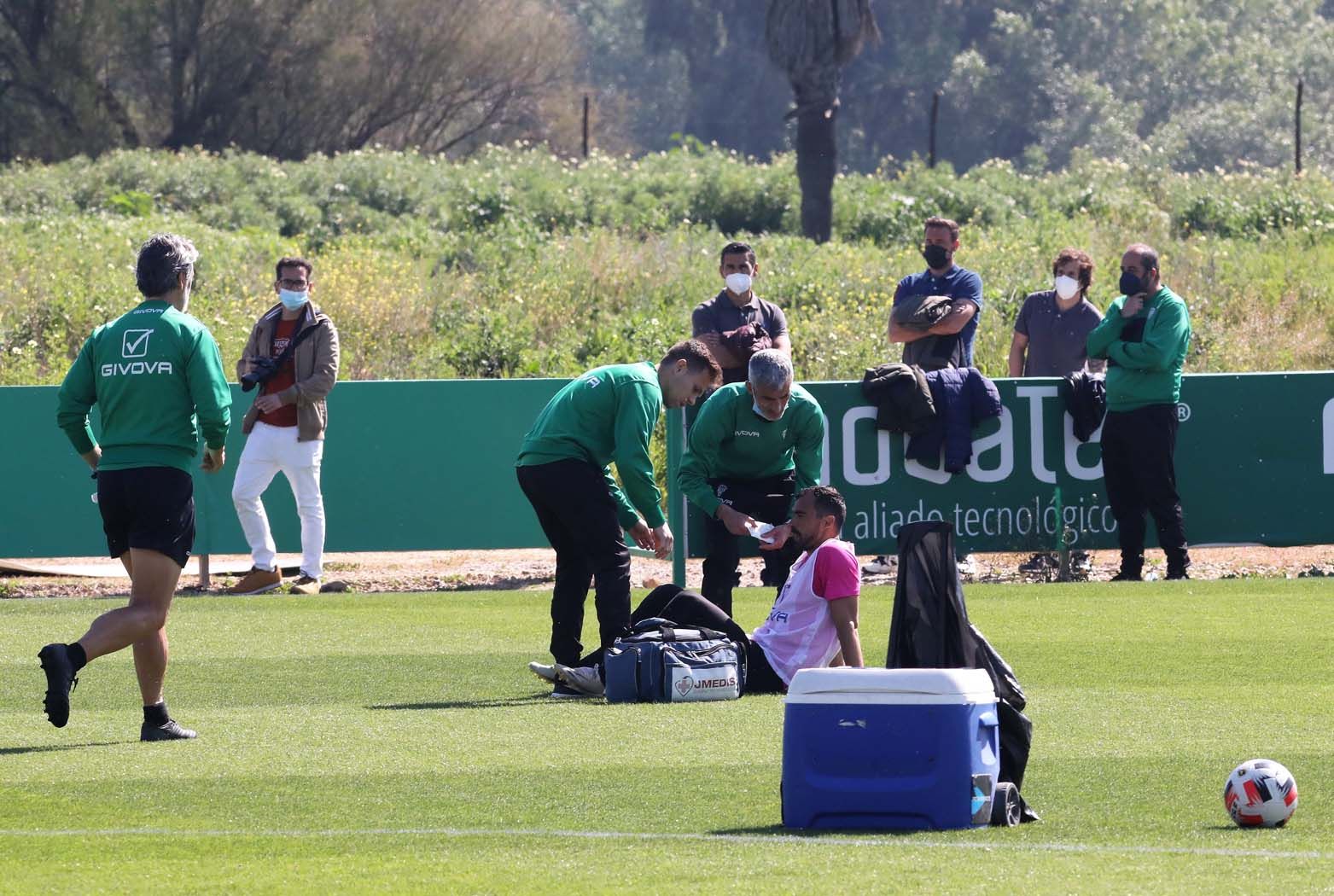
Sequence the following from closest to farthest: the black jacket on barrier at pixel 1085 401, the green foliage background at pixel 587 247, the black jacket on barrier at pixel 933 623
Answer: the black jacket on barrier at pixel 933 623 → the black jacket on barrier at pixel 1085 401 → the green foliage background at pixel 587 247

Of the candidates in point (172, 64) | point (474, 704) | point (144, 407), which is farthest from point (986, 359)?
point (172, 64)

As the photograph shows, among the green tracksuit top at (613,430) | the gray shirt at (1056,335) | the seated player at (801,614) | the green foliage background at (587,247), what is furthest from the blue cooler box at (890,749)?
the green foliage background at (587,247)

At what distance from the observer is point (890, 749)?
19.8 ft

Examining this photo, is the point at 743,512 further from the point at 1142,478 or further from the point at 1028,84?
the point at 1028,84

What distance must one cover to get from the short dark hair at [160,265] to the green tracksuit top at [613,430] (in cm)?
199

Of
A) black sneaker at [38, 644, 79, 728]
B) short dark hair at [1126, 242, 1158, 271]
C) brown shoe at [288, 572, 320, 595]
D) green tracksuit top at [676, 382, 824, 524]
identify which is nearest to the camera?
black sneaker at [38, 644, 79, 728]

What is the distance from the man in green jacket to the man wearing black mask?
2.82 feet

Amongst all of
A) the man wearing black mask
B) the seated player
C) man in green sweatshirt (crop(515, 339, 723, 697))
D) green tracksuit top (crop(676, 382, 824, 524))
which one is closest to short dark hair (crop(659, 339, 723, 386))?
man in green sweatshirt (crop(515, 339, 723, 697))

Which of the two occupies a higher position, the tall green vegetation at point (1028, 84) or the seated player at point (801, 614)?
the tall green vegetation at point (1028, 84)

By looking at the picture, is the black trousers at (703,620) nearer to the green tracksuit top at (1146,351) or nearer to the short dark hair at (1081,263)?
the green tracksuit top at (1146,351)

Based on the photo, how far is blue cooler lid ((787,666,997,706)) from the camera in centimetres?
597

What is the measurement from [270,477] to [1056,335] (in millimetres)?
5492

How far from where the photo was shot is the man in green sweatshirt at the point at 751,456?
9977 mm

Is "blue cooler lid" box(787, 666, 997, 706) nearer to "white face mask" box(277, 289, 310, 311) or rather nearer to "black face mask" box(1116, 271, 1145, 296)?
"black face mask" box(1116, 271, 1145, 296)
